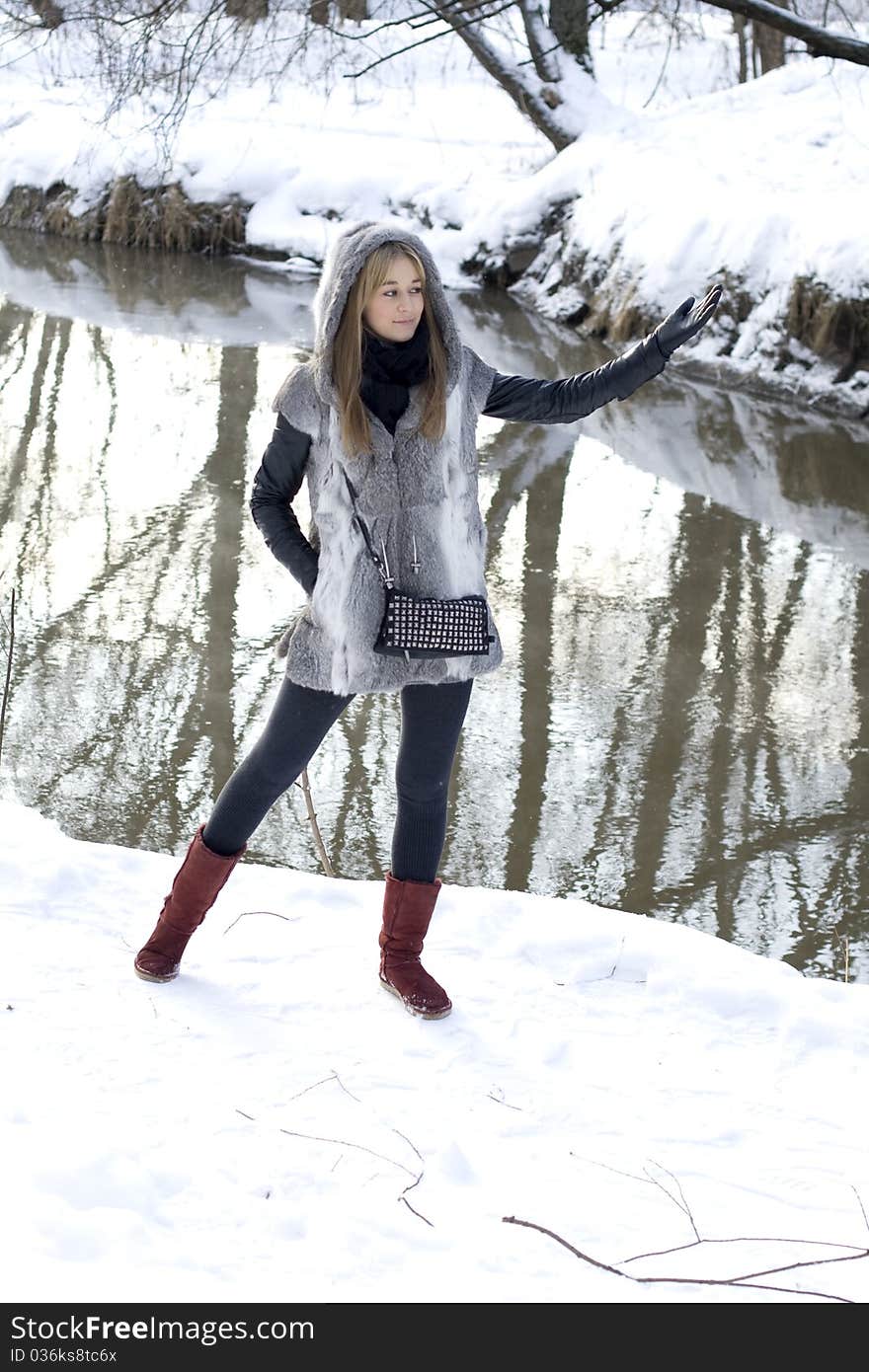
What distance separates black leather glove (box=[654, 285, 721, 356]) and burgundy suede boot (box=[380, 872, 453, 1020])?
43.5 inches

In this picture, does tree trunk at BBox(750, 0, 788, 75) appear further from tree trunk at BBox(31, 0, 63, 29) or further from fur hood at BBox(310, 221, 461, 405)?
fur hood at BBox(310, 221, 461, 405)

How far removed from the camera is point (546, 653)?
17.5 feet

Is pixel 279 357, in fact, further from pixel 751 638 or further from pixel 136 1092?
pixel 136 1092

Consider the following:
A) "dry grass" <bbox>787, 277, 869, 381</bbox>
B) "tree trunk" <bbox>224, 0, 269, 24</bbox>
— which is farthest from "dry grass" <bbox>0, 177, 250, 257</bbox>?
"tree trunk" <bbox>224, 0, 269, 24</bbox>

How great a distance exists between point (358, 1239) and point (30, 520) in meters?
4.90

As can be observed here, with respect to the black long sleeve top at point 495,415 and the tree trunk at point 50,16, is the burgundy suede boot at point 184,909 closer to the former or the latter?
the black long sleeve top at point 495,415

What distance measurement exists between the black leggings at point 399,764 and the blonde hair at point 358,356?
1.56ft

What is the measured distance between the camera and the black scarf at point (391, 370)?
2.41 m

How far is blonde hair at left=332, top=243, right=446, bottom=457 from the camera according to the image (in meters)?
2.34

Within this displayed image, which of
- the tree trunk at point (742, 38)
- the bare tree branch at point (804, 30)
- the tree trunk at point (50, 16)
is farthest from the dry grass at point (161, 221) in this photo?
the bare tree branch at point (804, 30)

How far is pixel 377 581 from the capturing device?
7.97 ft

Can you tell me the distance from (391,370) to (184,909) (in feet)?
3.52

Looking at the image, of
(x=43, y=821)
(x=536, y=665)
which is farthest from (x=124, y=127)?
(x=43, y=821)

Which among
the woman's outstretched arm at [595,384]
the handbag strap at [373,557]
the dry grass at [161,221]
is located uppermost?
the dry grass at [161,221]
